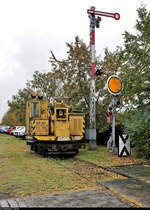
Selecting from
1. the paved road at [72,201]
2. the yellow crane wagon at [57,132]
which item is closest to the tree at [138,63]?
the yellow crane wagon at [57,132]

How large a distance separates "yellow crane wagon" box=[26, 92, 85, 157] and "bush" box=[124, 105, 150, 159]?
9.46 ft

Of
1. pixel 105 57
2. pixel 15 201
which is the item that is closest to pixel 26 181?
pixel 15 201

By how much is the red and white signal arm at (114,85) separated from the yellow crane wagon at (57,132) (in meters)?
2.21

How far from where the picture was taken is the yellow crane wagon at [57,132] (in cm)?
1216

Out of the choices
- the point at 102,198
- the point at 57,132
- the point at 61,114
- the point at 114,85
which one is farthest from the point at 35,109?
the point at 102,198

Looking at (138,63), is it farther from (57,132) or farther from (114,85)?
(57,132)

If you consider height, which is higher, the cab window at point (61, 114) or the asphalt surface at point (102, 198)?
the cab window at point (61, 114)

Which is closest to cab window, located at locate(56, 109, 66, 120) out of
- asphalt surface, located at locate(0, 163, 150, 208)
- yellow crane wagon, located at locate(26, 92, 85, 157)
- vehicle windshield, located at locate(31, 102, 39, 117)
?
yellow crane wagon, located at locate(26, 92, 85, 157)

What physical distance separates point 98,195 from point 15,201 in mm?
1855

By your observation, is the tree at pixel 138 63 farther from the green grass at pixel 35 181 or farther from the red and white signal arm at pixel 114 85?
the green grass at pixel 35 181

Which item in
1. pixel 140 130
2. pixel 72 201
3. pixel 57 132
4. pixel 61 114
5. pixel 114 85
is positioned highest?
pixel 114 85

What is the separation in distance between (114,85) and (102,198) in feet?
27.9

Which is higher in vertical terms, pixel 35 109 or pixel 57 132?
pixel 35 109

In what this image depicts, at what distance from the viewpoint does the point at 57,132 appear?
12.3m
